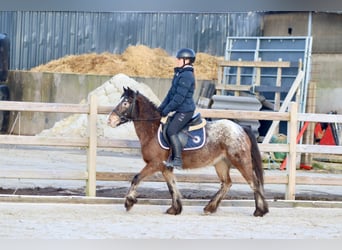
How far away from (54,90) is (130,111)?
11449 mm

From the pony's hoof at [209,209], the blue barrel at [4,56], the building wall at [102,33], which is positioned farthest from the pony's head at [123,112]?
the blue barrel at [4,56]

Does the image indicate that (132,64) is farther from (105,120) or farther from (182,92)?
(182,92)

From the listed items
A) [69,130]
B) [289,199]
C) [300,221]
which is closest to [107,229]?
[300,221]

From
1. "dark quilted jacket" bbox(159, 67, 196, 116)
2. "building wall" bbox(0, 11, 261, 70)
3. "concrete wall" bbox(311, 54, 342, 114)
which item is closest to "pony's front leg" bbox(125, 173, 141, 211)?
"dark quilted jacket" bbox(159, 67, 196, 116)

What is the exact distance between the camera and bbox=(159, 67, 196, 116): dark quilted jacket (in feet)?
27.8

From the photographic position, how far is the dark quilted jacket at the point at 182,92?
27.8 ft

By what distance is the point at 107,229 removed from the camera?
24.2 feet

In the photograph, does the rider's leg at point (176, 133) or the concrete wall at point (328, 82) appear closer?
the rider's leg at point (176, 133)

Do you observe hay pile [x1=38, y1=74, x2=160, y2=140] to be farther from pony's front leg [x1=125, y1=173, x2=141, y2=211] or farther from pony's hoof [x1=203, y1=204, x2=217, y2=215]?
pony's front leg [x1=125, y1=173, x2=141, y2=211]

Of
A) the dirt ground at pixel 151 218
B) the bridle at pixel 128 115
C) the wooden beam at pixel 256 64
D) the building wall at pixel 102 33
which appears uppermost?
the building wall at pixel 102 33

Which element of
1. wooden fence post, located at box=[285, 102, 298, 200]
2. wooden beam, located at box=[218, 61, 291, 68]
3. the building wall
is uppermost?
the building wall

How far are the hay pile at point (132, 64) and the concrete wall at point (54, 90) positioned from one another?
2.38ft

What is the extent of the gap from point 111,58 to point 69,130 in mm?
3449

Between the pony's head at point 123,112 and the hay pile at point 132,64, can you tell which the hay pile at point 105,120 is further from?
the pony's head at point 123,112
